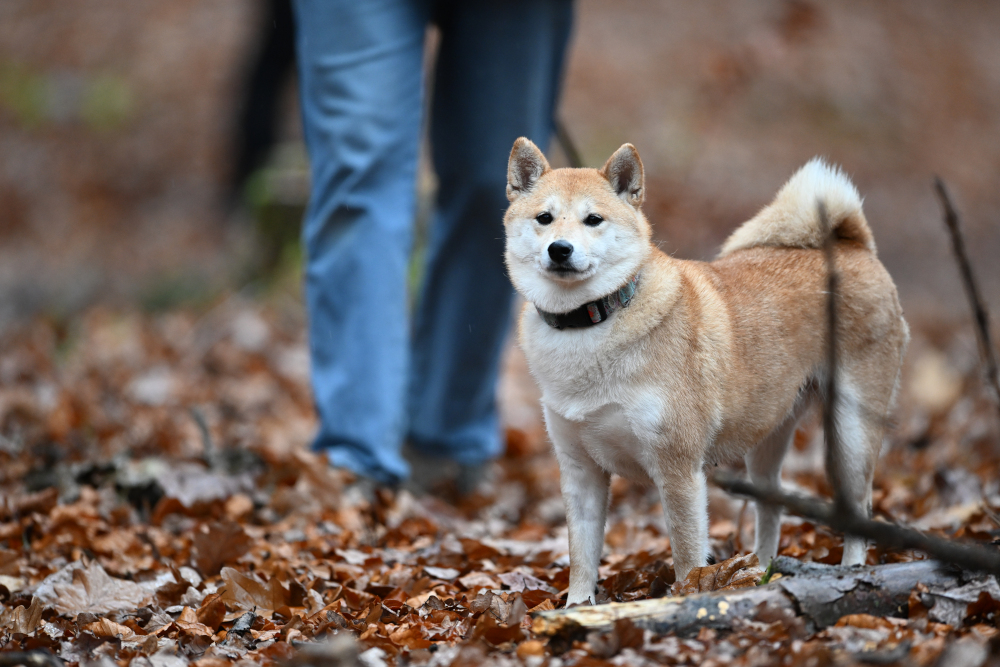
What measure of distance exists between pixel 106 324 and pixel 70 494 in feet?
13.4

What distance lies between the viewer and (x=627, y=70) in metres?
15.5

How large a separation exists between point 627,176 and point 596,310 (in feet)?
1.57

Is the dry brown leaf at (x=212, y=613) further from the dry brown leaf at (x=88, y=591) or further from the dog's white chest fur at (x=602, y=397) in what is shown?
the dog's white chest fur at (x=602, y=397)

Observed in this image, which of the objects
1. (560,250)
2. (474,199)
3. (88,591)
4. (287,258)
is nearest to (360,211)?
(474,199)

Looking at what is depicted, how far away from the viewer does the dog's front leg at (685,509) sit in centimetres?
257

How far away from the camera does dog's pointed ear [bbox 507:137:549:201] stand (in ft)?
9.29

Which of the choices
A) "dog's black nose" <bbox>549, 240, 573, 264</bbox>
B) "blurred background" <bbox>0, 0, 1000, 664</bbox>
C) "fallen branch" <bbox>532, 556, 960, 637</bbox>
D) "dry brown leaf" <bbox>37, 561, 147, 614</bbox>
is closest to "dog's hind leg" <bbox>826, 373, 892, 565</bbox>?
"blurred background" <bbox>0, 0, 1000, 664</bbox>

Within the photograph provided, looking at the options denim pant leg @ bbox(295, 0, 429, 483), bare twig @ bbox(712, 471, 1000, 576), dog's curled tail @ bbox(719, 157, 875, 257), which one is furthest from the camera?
denim pant leg @ bbox(295, 0, 429, 483)

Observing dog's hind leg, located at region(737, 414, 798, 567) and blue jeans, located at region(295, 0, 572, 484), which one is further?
blue jeans, located at region(295, 0, 572, 484)

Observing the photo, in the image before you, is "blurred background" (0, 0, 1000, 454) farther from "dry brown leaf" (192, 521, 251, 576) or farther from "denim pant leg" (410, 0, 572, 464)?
"dry brown leaf" (192, 521, 251, 576)

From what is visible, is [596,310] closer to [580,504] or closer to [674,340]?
[674,340]

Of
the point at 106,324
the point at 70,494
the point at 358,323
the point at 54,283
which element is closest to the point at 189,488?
the point at 70,494

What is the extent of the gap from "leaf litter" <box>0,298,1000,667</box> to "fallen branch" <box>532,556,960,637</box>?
0.09 ft

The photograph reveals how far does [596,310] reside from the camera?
266 cm
